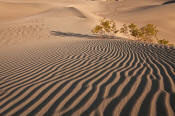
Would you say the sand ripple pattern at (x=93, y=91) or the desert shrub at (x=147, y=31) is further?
the desert shrub at (x=147, y=31)

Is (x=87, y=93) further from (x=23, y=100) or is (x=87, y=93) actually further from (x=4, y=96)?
(x=4, y=96)

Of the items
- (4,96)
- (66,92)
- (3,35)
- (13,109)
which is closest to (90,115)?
(66,92)

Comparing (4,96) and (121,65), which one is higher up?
(121,65)

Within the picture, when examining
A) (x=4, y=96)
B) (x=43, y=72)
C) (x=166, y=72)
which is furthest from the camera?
(x=43, y=72)

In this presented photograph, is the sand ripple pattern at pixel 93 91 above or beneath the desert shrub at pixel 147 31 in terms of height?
beneath

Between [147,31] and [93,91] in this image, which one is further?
[147,31]

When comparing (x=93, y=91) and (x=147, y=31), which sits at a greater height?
(x=147, y=31)

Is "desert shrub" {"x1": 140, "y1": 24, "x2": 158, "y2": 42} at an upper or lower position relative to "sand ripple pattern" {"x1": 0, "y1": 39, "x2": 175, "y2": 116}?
upper

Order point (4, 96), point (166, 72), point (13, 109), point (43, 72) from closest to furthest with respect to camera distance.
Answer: point (13, 109)
point (4, 96)
point (166, 72)
point (43, 72)

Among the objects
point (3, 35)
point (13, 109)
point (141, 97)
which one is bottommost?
point (13, 109)

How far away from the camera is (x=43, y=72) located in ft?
A: 14.1

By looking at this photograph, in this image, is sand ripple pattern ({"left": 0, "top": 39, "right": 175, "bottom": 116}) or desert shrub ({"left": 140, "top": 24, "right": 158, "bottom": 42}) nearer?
sand ripple pattern ({"left": 0, "top": 39, "right": 175, "bottom": 116})

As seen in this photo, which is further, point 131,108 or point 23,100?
point 23,100

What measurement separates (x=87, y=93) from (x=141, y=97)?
3.15 feet
